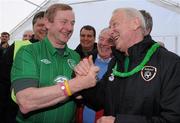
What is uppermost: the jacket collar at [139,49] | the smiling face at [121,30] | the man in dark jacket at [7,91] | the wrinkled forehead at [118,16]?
the wrinkled forehead at [118,16]

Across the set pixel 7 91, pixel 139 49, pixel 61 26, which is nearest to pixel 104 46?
pixel 7 91

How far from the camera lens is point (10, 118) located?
385cm

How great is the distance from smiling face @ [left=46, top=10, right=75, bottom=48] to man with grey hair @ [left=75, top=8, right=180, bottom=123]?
0.40 meters

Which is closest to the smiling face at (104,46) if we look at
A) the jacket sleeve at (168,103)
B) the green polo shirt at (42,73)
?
the green polo shirt at (42,73)

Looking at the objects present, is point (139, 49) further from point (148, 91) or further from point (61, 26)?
point (61, 26)

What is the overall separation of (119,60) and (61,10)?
639 mm

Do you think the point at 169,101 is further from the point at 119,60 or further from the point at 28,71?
the point at 28,71

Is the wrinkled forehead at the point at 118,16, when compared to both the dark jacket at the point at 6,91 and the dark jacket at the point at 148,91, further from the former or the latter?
the dark jacket at the point at 6,91

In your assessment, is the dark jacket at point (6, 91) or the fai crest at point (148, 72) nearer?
the fai crest at point (148, 72)

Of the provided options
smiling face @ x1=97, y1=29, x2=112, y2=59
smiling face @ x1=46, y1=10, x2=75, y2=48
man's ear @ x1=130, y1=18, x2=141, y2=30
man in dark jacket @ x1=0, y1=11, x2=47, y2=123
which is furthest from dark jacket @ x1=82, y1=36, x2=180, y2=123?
smiling face @ x1=97, y1=29, x2=112, y2=59

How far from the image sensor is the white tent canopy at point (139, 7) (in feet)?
26.3

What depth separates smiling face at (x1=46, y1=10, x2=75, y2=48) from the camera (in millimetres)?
2953

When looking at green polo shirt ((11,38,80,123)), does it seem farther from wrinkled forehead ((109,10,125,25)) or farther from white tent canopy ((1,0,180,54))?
white tent canopy ((1,0,180,54))

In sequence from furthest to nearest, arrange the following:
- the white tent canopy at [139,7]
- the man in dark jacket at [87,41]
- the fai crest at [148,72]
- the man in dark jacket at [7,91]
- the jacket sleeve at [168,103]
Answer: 1. the white tent canopy at [139,7]
2. the man in dark jacket at [87,41]
3. the man in dark jacket at [7,91]
4. the fai crest at [148,72]
5. the jacket sleeve at [168,103]
